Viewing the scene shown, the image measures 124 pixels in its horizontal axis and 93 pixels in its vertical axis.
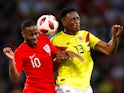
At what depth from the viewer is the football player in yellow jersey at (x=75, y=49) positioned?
27.1ft

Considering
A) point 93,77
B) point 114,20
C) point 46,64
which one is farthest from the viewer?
point 114,20

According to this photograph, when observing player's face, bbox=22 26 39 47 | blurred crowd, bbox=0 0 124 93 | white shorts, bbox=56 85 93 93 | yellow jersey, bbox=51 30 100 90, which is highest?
player's face, bbox=22 26 39 47

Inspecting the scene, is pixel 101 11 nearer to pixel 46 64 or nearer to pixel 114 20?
pixel 114 20

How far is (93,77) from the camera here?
514 inches

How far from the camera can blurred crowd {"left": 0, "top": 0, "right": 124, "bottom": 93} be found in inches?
516

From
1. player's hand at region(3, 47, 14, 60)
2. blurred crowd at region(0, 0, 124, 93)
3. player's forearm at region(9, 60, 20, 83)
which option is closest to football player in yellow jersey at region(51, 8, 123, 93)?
player's forearm at region(9, 60, 20, 83)

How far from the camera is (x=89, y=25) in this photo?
13.5 meters

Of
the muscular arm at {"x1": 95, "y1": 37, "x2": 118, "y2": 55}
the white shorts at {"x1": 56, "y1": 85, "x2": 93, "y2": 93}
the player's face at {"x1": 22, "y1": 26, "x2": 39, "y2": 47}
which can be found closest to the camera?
the player's face at {"x1": 22, "y1": 26, "x2": 39, "y2": 47}

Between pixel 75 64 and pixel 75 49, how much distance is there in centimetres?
21

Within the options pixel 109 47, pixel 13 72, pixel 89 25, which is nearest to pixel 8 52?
pixel 13 72

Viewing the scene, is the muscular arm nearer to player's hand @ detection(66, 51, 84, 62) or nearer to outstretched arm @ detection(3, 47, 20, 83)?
player's hand @ detection(66, 51, 84, 62)

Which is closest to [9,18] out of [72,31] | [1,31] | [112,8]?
[1,31]

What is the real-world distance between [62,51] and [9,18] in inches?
250

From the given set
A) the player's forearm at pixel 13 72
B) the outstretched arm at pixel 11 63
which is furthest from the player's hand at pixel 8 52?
the player's forearm at pixel 13 72
